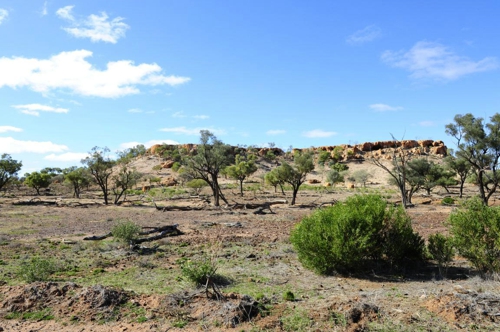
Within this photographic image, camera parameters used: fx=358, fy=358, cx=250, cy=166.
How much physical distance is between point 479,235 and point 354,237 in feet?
12.2

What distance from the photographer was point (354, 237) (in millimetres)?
11453

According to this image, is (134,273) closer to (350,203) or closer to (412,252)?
(350,203)

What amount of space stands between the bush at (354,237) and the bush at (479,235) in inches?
68.6

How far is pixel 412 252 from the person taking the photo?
13.1 meters

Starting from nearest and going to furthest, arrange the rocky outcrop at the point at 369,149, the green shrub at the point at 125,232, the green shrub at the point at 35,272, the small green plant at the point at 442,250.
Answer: the green shrub at the point at 35,272
the small green plant at the point at 442,250
the green shrub at the point at 125,232
the rocky outcrop at the point at 369,149

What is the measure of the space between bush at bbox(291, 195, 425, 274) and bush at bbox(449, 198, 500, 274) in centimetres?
174

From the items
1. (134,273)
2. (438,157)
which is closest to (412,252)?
(134,273)

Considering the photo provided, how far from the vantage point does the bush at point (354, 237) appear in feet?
37.7

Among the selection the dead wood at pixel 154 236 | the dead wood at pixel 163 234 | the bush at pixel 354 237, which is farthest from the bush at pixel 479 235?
the dead wood at pixel 163 234

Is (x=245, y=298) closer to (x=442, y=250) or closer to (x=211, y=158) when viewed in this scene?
(x=442, y=250)

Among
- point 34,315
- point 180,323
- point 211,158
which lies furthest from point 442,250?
point 211,158

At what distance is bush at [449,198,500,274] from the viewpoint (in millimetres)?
10648

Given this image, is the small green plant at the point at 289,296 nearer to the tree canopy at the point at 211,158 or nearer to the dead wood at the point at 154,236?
the dead wood at the point at 154,236

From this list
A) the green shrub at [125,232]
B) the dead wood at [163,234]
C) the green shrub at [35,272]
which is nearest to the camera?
the green shrub at [35,272]
